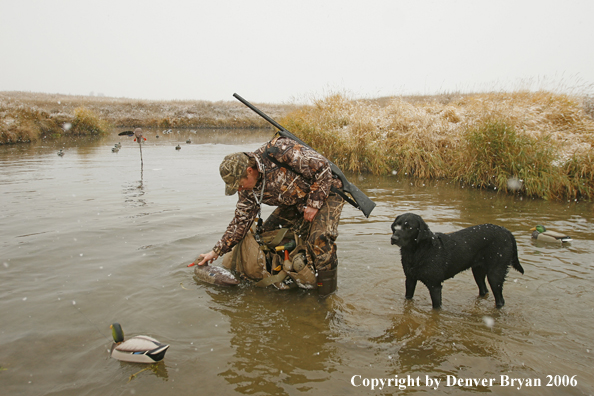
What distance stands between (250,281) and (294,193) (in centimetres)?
145

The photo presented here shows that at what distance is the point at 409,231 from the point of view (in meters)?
3.96

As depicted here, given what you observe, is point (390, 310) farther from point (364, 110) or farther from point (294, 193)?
point (364, 110)

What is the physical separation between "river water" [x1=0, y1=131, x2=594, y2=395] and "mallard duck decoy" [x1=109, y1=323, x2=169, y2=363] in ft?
0.32

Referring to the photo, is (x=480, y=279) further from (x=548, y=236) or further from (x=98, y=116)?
(x=98, y=116)

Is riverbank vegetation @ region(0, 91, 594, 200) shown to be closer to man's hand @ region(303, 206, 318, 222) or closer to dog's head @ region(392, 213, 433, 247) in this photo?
dog's head @ region(392, 213, 433, 247)

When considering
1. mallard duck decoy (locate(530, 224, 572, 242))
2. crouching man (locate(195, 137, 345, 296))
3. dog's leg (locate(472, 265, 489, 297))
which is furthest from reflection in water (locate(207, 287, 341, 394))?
mallard duck decoy (locate(530, 224, 572, 242))

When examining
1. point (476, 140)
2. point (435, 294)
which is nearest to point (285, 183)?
point (435, 294)

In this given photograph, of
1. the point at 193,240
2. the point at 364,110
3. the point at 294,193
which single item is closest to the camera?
the point at 294,193

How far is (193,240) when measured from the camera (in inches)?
265

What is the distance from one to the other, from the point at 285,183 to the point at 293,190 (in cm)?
14

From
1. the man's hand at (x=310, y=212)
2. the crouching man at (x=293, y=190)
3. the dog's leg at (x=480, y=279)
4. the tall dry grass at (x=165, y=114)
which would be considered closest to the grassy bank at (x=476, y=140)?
the dog's leg at (x=480, y=279)

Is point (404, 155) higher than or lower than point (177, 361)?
higher

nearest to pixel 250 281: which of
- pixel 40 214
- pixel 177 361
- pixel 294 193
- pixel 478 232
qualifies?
pixel 294 193

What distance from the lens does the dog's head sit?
3918 mm
